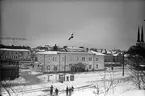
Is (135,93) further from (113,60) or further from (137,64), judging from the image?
(113,60)

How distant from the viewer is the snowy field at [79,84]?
6.24ft

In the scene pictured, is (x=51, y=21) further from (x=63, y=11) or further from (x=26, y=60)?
(x=26, y=60)

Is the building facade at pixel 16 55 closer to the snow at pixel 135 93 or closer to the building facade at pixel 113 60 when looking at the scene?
the building facade at pixel 113 60

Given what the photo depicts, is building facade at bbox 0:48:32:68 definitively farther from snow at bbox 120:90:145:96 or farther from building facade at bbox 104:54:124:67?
snow at bbox 120:90:145:96

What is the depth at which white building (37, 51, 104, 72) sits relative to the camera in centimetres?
190

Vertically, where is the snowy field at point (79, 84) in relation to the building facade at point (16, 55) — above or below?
below

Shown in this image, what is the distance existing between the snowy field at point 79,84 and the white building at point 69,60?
4.3 inches

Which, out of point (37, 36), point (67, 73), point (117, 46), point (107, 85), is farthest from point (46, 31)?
point (107, 85)

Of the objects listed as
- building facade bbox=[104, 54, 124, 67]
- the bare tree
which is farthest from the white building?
the bare tree

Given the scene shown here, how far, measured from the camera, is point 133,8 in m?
1.97

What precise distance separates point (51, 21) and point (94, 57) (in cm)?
88

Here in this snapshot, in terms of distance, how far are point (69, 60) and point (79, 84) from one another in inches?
16.1

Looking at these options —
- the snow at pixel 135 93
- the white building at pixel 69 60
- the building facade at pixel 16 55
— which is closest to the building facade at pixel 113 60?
the white building at pixel 69 60

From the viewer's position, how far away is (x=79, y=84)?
197cm
